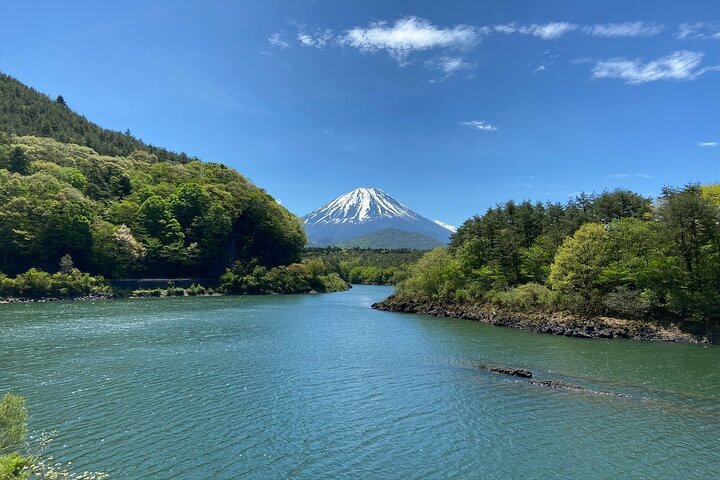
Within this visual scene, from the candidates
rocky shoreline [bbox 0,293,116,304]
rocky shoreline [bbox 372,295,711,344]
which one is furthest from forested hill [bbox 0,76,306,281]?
rocky shoreline [bbox 372,295,711,344]

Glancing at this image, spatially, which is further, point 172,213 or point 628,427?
point 172,213

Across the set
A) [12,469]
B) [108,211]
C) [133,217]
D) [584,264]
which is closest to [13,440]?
[12,469]

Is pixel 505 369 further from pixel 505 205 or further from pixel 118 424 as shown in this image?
pixel 505 205

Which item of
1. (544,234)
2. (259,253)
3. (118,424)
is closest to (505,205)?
(544,234)

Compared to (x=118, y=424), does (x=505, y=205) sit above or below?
above

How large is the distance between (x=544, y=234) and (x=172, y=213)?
81559mm

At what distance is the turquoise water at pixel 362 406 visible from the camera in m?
13.9

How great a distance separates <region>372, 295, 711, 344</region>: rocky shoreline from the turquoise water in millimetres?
3180

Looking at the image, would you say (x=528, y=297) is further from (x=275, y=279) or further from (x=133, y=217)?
(x=133, y=217)

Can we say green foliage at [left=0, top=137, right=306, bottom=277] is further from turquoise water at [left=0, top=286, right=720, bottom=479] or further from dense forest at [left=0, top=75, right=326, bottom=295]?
turquoise water at [left=0, top=286, right=720, bottom=479]

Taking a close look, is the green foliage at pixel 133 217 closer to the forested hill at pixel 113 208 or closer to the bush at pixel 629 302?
the forested hill at pixel 113 208

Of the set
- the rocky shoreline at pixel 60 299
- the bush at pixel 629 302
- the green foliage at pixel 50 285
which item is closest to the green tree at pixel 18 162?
the green foliage at pixel 50 285

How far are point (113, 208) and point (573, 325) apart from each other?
92924 mm

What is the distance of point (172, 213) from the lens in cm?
9994
